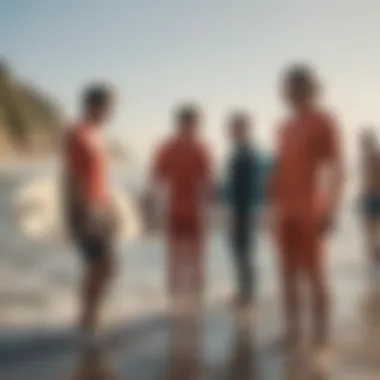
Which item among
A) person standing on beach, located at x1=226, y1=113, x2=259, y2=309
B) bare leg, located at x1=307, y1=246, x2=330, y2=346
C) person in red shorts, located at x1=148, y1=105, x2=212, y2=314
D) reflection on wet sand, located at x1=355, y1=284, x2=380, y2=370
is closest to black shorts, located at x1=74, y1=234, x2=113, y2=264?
person in red shorts, located at x1=148, y1=105, x2=212, y2=314

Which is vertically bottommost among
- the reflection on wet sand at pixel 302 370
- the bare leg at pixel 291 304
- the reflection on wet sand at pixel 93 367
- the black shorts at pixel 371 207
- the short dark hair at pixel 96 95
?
the reflection on wet sand at pixel 302 370

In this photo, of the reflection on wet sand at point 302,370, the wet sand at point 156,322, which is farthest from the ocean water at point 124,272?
the reflection on wet sand at point 302,370

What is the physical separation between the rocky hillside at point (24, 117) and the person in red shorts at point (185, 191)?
203mm

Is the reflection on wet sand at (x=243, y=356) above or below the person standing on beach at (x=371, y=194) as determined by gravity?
below

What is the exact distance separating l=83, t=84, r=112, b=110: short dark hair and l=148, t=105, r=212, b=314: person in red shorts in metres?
0.14

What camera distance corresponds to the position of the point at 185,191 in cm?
147

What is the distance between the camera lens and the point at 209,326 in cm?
145

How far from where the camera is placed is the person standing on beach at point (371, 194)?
1.44 metres

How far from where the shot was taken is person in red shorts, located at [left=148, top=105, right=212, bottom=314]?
1.45 metres

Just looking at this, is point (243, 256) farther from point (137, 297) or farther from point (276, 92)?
point (276, 92)

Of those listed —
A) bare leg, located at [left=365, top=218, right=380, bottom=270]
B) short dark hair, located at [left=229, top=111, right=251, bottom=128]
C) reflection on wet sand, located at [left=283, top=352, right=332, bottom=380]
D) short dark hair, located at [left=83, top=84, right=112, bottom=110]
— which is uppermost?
short dark hair, located at [left=83, top=84, right=112, bottom=110]

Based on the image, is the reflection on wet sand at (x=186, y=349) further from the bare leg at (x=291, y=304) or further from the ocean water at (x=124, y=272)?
the bare leg at (x=291, y=304)

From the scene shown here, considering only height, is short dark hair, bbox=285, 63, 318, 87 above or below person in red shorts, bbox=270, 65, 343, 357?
above

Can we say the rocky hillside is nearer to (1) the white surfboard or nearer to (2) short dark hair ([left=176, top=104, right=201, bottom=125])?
(1) the white surfboard
